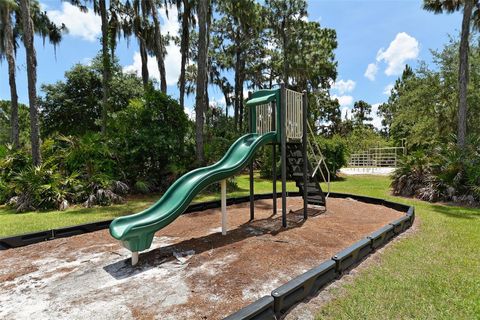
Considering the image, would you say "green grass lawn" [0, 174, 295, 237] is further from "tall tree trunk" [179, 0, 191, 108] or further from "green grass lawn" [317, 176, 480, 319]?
"tall tree trunk" [179, 0, 191, 108]

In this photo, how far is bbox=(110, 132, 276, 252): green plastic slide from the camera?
3821 millimetres

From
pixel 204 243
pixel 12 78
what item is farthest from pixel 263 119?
pixel 12 78

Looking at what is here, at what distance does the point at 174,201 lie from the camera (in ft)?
14.7

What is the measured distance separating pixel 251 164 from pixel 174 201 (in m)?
2.09

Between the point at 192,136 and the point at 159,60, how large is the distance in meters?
5.05

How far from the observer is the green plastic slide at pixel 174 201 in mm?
3821

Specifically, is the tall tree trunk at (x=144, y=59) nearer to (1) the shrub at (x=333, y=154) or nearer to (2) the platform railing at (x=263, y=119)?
(1) the shrub at (x=333, y=154)

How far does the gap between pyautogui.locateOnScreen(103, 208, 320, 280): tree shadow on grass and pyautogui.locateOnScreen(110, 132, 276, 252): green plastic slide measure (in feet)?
0.91

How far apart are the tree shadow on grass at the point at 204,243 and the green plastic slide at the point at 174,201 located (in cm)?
28

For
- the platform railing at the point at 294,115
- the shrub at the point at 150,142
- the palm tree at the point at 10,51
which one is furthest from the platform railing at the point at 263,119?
the palm tree at the point at 10,51

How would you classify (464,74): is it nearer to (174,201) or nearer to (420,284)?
(420,284)

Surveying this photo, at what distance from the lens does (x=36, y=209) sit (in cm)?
796

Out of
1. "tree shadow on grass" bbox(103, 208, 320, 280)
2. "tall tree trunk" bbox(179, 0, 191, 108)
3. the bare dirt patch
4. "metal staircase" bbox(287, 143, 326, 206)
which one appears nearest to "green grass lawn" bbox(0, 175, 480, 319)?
the bare dirt patch

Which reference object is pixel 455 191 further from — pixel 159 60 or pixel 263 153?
pixel 159 60
